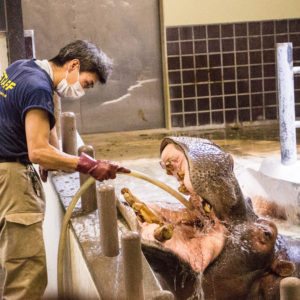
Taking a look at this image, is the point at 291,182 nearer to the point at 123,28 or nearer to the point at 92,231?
the point at 92,231

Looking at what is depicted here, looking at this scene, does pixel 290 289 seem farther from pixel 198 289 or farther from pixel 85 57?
pixel 85 57

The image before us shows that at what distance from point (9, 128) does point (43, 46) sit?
7.20 metres

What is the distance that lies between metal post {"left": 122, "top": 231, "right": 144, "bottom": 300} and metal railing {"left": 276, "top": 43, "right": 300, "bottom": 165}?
4.02m

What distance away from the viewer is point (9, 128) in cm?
448

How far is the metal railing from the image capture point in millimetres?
6680

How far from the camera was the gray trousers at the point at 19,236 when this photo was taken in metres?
4.57

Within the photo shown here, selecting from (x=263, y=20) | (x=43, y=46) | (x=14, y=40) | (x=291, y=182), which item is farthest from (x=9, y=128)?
(x=263, y=20)

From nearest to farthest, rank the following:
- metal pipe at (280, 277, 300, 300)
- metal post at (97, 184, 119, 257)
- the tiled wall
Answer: metal pipe at (280, 277, 300, 300)
metal post at (97, 184, 119, 257)
the tiled wall

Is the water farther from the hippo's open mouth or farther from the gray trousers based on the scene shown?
the gray trousers

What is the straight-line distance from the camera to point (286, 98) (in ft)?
22.2

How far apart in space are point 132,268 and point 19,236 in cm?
171

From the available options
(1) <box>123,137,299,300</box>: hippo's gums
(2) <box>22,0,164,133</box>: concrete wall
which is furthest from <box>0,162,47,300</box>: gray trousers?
(2) <box>22,0,164,133</box>: concrete wall

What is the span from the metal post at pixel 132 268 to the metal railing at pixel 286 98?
402 centimetres

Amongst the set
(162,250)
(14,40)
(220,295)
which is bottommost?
(220,295)
